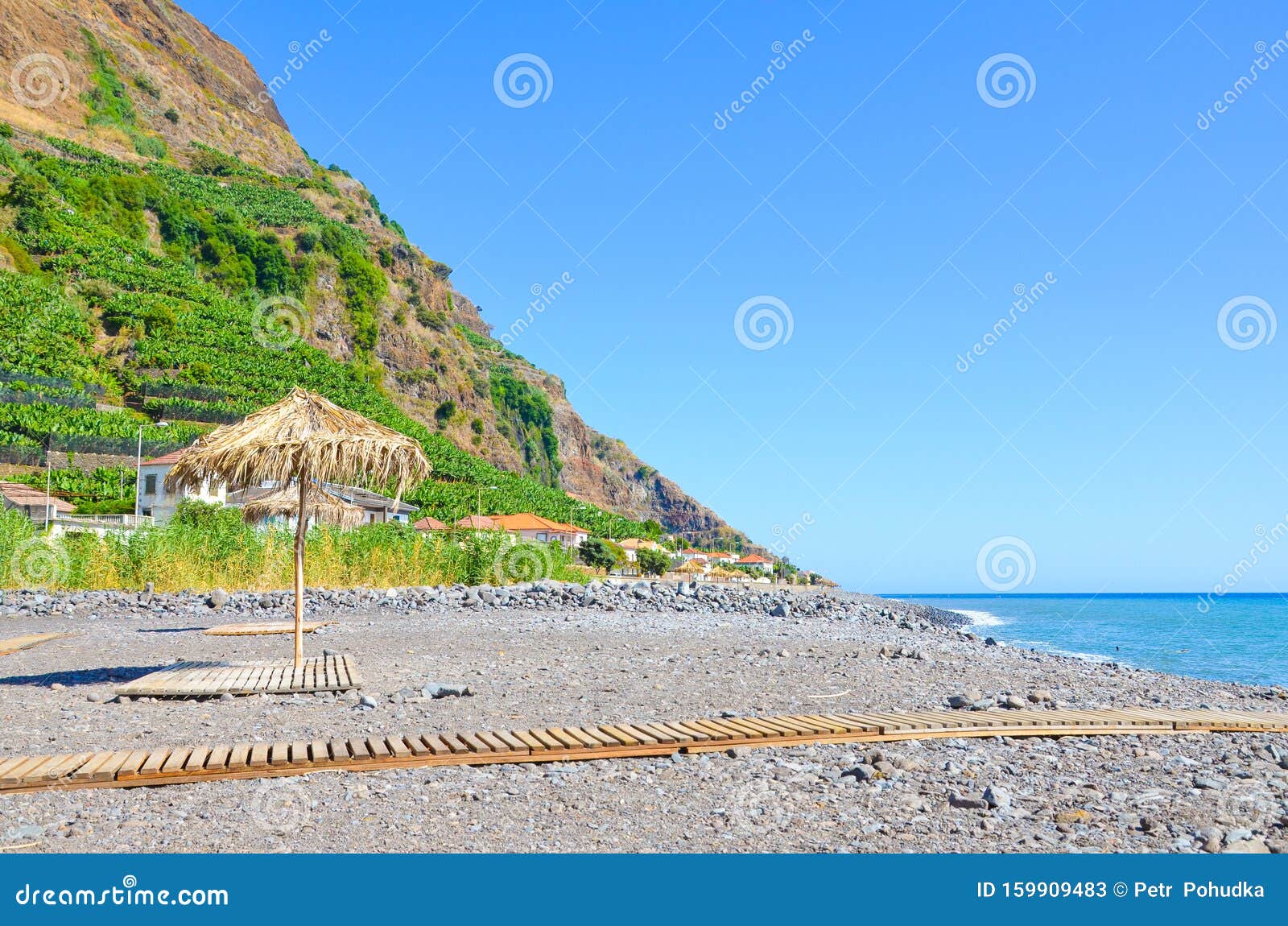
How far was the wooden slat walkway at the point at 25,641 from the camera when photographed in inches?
406

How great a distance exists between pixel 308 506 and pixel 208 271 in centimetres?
7806

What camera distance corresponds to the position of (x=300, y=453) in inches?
291

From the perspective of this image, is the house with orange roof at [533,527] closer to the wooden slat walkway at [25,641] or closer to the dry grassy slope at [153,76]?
the wooden slat walkway at [25,641]

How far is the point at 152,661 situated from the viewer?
966 cm

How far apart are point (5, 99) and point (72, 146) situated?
15303 millimetres

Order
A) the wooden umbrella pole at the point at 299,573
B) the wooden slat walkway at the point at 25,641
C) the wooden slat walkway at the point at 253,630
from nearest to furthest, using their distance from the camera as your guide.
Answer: the wooden umbrella pole at the point at 299,573, the wooden slat walkway at the point at 25,641, the wooden slat walkway at the point at 253,630

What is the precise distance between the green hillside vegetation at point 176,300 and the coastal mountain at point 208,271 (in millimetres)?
179

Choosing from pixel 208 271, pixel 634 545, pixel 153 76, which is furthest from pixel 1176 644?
pixel 153 76

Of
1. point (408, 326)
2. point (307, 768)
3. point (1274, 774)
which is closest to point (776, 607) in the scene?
point (1274, 774)

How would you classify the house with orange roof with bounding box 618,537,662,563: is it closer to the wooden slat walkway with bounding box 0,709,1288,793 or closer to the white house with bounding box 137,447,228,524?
the white house with bounding box 137,447,228,524

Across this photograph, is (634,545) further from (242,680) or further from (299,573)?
(242,680)

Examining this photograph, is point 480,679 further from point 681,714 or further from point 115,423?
point 115,423

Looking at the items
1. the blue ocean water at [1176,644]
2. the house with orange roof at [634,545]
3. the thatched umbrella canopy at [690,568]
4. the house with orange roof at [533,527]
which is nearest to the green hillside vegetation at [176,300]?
the house with orange roof at [533,527]

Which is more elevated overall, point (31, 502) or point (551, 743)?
point (31, 502)
